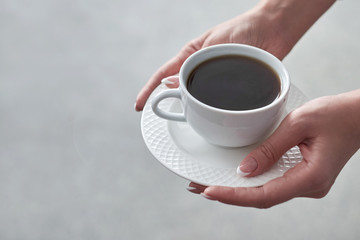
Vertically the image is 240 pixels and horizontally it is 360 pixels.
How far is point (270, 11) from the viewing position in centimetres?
117

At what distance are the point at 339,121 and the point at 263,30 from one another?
384 mm

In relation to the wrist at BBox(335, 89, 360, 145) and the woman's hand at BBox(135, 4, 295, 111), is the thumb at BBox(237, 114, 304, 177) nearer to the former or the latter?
the wrist at BBox(335, 89, 360, 145)

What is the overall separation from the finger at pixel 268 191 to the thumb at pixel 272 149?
0.11ft

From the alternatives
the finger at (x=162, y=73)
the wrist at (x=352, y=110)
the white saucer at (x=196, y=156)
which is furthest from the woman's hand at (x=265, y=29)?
the wrist at (x=352, y=110)

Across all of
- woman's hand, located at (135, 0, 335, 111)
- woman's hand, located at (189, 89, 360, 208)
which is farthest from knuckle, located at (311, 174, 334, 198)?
woman's hand, located at (135, 0, 335, 111)

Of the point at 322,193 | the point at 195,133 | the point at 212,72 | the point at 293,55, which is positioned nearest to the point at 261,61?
the point at 212,72

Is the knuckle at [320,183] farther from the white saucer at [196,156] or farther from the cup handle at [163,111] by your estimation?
the cup handle at [163,111]

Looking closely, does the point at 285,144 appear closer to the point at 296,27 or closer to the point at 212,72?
the point at 212,72

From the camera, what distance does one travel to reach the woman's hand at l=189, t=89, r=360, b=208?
2.66 ft

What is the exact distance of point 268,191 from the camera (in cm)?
82

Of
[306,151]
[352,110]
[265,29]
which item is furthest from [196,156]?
[265,29]

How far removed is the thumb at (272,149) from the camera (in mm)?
807

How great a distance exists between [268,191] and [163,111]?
0.86 feet

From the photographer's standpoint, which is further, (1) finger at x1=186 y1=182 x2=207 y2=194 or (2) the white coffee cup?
(1) finger at x1=186 y1=182 x2=207 y2=194
